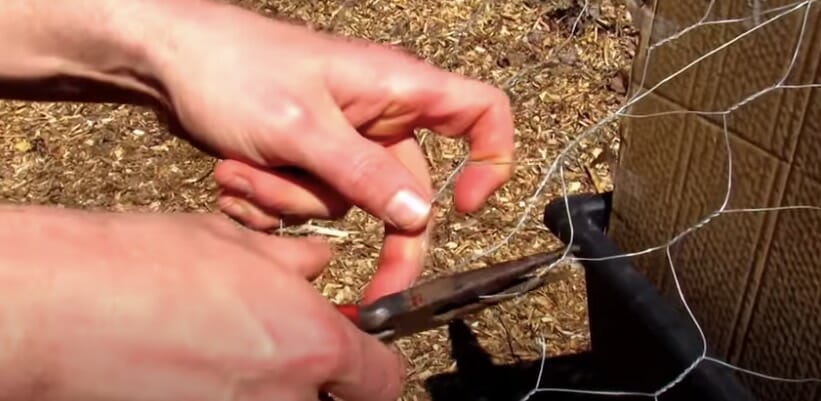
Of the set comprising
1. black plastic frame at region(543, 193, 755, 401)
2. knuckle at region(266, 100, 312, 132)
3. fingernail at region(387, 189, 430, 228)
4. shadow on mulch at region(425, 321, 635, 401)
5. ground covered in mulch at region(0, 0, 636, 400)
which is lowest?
shadow on mulch at region(425, 321, 635, 401)

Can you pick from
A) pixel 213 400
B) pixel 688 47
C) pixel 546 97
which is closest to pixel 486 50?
pixel 546 97

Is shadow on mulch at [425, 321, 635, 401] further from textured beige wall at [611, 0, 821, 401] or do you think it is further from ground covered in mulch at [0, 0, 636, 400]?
textured beige wall at [611, 0, 821, 401]

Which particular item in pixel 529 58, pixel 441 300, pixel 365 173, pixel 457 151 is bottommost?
pixel 457 151

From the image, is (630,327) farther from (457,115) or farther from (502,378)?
(502,378)

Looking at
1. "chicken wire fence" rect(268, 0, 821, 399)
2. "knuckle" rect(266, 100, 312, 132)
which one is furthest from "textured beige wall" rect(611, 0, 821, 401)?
"knuckle" rect(266, 100, 312, 132)

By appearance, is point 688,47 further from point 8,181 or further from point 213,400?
point 8,181

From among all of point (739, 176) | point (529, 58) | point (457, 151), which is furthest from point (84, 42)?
point (529, 58)
